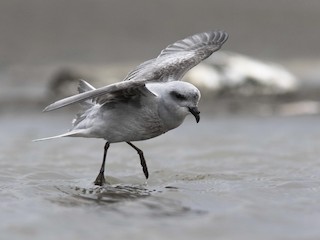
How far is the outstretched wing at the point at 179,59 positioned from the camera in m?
8.34

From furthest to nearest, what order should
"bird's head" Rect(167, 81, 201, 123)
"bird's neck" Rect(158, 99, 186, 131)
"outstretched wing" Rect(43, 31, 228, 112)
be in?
"bird's neck" Rect(158, 99, 186, 131)
"bird's head" Rect(167, 81, 201, 123)
"outstretched wing" Rect(43, 31, 228, 112)

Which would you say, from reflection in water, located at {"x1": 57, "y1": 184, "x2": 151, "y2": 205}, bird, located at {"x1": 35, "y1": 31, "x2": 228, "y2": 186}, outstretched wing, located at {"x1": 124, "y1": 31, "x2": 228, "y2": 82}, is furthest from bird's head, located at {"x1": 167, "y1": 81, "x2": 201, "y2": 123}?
reflection in water, located at {"x1": 57, "y1": 184, "x2": 151, "y2": 205}

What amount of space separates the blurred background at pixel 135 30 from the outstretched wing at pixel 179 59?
11702 millimetres

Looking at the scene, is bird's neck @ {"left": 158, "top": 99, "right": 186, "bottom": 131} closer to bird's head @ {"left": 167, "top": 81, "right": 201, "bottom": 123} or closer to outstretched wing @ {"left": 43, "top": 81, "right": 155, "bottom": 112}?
bird's head @ {"left": 167, "top": 81, "right": 201, "bottom": 123}

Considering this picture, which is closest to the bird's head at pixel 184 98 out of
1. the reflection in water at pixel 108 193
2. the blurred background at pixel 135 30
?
the reflection in water at pixel 108 193

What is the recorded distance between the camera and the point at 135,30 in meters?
24.1

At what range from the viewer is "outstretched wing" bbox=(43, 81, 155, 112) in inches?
272

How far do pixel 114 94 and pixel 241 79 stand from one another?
9.59 meters

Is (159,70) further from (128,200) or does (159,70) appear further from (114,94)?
(128,200)

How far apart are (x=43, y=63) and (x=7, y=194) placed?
48.6 feet

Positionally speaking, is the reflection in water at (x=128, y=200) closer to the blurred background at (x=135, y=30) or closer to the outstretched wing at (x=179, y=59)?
the outstretched wing at (x=179, y=59)

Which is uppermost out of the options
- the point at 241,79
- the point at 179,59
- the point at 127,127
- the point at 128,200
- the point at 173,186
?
the point at 241,79

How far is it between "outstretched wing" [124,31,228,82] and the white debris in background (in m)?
7.10

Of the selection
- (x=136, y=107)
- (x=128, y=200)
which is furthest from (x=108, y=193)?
(x=136, y=107)
